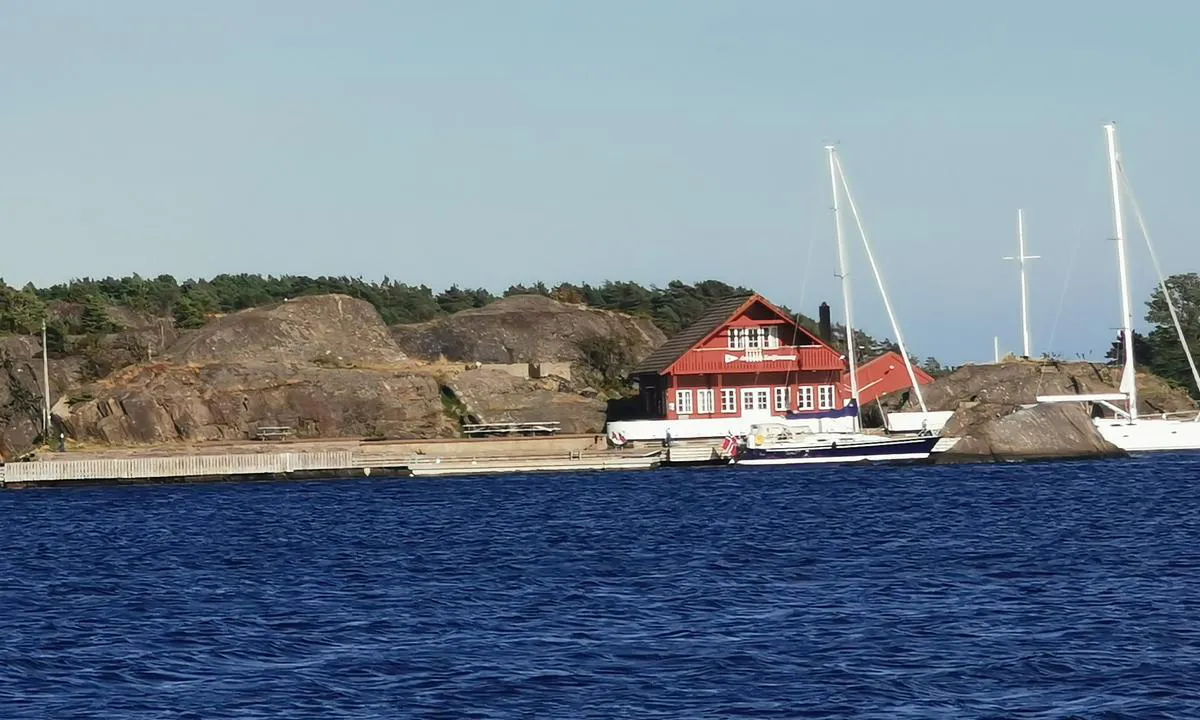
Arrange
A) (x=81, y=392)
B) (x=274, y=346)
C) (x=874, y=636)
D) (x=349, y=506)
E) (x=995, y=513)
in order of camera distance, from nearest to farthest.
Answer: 1. (x=874, y=636)
2. (x=995, y=513)
3. (x=349, y=506)
4. (x=81, y=392)
5. (x=274, y=346)

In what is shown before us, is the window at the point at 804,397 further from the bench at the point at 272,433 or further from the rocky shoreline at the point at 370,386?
the bench at the point at 272,433

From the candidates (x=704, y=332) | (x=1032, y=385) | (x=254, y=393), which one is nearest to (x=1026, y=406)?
(x=1032, y=385)

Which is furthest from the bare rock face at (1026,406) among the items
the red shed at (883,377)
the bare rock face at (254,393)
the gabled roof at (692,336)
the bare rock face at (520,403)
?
the bare rock face at (254,393)

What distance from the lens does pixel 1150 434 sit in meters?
82.8

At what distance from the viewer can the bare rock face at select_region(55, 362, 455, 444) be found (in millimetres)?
84875

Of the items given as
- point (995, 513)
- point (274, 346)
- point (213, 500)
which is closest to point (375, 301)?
point (274, 346)

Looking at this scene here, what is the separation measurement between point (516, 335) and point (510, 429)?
50.1 ft

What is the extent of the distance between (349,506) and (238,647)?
33589mm

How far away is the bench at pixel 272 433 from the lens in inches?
3383

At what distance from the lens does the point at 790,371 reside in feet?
298

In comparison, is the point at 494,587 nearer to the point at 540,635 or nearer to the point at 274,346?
the point at 540,635

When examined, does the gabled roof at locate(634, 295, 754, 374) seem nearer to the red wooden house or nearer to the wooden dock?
the red wooden house

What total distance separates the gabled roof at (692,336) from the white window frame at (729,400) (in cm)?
305

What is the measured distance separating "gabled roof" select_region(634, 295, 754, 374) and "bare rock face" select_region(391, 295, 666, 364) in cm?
876
